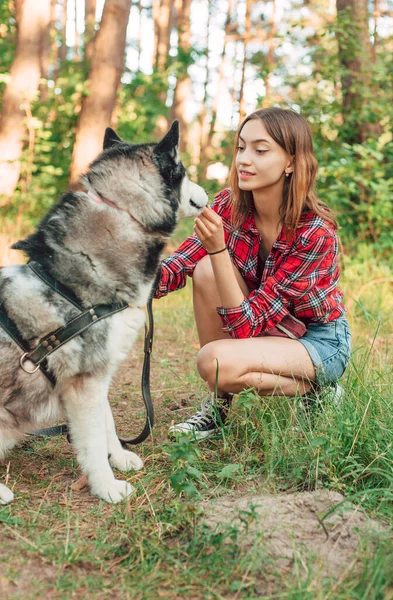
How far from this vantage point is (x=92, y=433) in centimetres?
225

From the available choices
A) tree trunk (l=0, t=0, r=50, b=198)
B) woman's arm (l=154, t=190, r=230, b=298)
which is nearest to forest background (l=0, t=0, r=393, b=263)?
tree trunk (l=0, t=0, r=50, b=198)

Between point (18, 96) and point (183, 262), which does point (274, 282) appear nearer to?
point (183, 262)

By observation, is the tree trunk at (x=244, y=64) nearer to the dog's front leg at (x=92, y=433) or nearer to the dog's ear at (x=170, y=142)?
the dog's ear at (x=170, y=142)

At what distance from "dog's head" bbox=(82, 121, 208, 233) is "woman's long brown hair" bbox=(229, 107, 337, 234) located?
1.98ft

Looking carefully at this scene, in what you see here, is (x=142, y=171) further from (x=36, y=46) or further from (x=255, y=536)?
(x=36, y=46)

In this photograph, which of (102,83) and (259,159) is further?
(102,83)

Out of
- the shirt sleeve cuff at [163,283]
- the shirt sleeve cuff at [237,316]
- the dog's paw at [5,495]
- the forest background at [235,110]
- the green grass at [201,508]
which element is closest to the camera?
the green grass at [201,508]

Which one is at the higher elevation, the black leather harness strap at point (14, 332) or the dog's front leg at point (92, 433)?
the black leather harness strap at point (14, 332)

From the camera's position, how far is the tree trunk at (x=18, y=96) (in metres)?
7.29

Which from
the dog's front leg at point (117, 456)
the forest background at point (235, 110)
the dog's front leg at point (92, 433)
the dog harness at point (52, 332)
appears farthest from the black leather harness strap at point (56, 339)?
the forest background at point (235, 110)

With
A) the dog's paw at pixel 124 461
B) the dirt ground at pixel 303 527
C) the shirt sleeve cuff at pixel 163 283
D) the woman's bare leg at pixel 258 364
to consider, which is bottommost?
the dog's paw at pixel 124 461

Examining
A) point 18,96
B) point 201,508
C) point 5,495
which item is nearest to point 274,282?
point 201,508

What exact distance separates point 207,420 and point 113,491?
2.50 ft

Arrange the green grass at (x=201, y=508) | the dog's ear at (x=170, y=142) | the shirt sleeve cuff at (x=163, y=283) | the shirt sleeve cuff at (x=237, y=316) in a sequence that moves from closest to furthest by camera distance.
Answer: the green grass at (x=201, y=508) < the dog's ear at (x=170, y=142) < the shirt sleeve cuff at (x=237, y=316) < the shirt sleeve cuff at (x=163, y=283)
